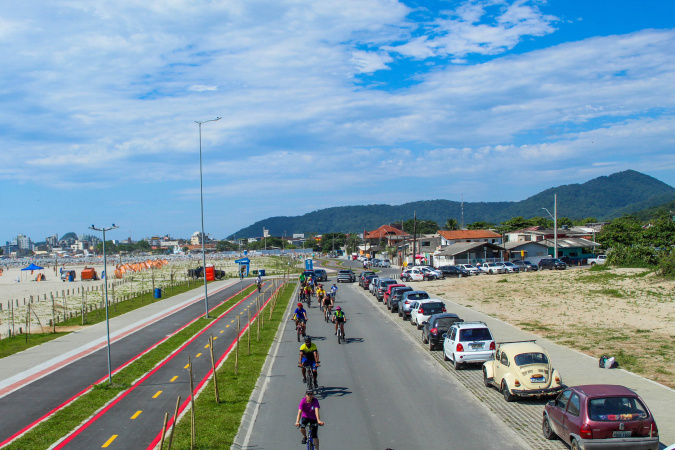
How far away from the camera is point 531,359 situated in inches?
597

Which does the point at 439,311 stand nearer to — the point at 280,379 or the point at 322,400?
the point at 280,379

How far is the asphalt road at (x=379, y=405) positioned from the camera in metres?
12.2

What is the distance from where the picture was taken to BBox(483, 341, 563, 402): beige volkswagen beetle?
14.9 m

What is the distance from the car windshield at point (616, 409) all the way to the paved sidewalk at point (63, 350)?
1743cm

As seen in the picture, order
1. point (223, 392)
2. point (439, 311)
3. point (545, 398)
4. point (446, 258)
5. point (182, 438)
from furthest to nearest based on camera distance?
A: point (446, 258), point (439, 311), point (223, 392), point (545, 398), point (182, 438)

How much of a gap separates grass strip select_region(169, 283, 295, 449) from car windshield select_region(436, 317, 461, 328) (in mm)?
7411

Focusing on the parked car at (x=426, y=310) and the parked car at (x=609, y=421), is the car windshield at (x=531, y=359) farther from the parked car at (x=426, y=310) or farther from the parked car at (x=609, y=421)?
the parked car at (x=426, y=310)

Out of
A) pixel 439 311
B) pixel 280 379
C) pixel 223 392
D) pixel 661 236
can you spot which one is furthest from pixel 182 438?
pixel 661 236

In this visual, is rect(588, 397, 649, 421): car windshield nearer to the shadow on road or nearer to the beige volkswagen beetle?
the beige volkswagen beetle

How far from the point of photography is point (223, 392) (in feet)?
54.8

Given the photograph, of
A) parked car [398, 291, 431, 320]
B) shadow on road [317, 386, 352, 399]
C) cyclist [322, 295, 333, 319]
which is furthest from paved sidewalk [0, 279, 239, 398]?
parked car [398, 291, 431, 320]

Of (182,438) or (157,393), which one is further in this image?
(157,393)

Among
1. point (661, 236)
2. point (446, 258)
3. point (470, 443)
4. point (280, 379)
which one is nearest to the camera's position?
point (470, 443)

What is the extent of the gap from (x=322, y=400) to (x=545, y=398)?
6.27 metres
